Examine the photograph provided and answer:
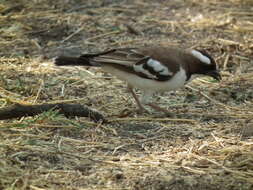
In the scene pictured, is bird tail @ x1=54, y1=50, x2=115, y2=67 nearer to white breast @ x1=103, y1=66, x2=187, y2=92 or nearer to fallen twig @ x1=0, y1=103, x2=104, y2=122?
white breast @ x1=103, y1=66, x2=187, y2=92

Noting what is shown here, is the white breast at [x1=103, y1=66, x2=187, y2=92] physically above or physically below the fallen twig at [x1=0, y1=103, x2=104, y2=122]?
above

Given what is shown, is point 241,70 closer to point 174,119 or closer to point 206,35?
point 206,35

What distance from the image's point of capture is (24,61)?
7785 millimetres

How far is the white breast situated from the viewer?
6281 millimetres

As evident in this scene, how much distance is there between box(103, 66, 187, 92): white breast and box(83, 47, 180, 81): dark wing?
0.04 metres

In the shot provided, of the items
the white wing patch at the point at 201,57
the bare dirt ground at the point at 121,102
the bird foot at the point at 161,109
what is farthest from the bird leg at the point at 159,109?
the white wing patch at the point at 201,57

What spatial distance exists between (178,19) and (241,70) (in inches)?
78.1

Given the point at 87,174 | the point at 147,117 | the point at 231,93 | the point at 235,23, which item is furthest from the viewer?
the point at 235,23

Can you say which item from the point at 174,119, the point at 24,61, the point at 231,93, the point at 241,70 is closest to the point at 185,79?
the point at 174,119

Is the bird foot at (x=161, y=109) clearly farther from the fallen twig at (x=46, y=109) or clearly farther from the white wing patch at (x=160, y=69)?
the fallen twig at (x=46, y=109)

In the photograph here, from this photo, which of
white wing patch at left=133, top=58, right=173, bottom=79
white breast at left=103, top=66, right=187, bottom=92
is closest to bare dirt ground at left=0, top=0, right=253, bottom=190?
white breast at left=103, top=66, right=187, bottom=92

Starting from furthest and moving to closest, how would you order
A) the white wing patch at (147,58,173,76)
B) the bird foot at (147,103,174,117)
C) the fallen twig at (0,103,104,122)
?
the bird foot at (147,103,174,117) < the white wing patch at (147,58,173,76) < the fallen twig at (0,103,104,122)

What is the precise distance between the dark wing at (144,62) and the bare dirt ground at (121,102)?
1.48ft

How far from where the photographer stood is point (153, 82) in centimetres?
632
